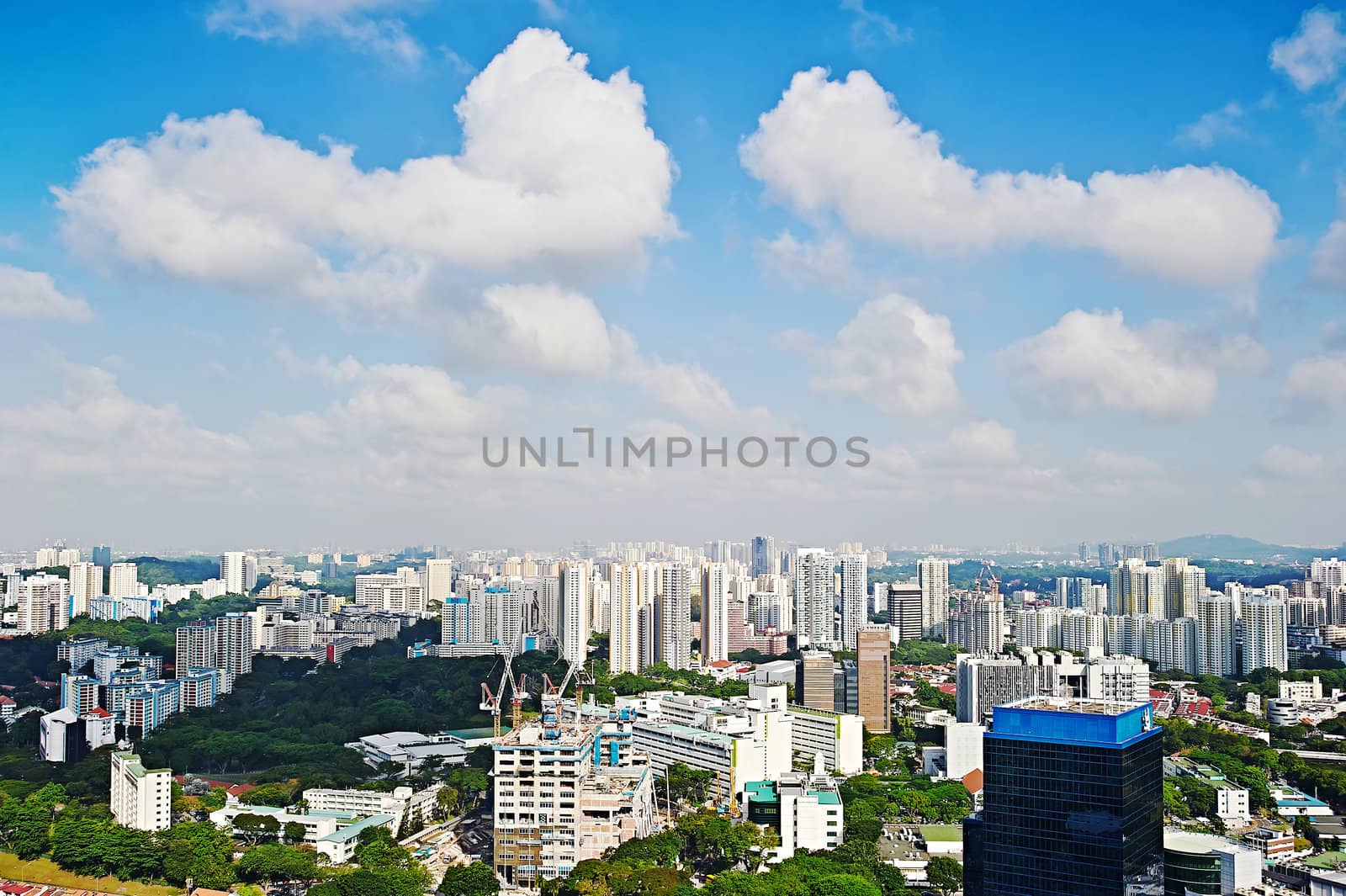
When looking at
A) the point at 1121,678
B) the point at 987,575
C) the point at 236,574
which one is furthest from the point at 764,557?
the point at 1121,678

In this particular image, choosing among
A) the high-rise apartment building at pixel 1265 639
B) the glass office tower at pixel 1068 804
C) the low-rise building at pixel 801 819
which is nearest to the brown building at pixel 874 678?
the low-rise building at pixel 801 819

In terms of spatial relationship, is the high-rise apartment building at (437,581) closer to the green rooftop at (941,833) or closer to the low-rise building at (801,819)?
the green rooftop at (941,833)

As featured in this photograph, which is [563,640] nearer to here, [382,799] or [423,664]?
[423,664]

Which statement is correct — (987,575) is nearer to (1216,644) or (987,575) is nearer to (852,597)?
(852,597)

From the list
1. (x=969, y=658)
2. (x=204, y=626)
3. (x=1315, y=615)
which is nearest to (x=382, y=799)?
(x=969, y=658)

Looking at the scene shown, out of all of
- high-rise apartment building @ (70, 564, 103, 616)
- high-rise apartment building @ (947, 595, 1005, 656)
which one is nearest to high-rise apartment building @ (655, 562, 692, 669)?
high-rise apartment building @ (947, 595, 1005, 656)

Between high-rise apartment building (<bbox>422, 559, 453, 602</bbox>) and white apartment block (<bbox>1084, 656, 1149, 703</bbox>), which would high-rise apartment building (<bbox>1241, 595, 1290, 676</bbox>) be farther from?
high-rise apartment building (<bbox>422, 559, 453, 602</bbox>)
